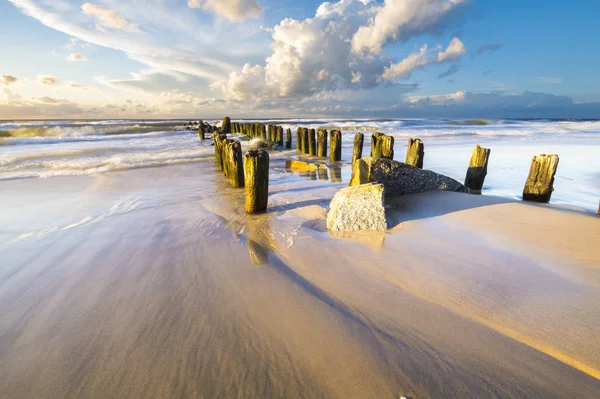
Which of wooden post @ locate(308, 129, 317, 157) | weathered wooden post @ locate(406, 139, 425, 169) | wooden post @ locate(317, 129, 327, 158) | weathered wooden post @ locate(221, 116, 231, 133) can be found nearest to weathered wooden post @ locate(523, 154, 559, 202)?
weathered wooden post @ locate(406, 139, 425, 169)

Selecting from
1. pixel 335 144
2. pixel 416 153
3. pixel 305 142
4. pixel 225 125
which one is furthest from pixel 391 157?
pixel 225 125

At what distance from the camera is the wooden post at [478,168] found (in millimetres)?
5980

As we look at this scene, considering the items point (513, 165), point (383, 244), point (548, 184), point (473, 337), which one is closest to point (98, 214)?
point (383, 244)

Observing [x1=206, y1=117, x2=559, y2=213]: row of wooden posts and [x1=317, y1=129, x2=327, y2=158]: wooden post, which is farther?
[x1=317, y1=129, x2=327, y2=158]: wooden post

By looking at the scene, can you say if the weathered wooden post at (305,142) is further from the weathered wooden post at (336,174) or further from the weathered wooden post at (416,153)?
the weathered wooden post at (416,153)

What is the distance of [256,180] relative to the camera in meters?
4.69

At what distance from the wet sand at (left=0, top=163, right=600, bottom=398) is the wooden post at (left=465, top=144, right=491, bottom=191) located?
1.96m

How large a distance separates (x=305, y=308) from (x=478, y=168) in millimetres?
5595

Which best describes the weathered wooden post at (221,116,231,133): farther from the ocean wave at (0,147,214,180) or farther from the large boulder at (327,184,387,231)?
the large boulder at (327,184,387,231)

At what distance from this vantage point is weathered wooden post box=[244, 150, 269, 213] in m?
4.65

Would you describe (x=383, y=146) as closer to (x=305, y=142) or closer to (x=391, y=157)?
(x=391, y=157)

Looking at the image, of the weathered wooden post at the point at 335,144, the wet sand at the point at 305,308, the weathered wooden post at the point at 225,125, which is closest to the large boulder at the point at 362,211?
the wet sand at the point at 305,308

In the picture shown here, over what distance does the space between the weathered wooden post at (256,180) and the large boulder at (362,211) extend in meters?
1.53

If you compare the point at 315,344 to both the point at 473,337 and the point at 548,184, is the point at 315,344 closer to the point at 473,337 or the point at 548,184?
the point at 473,337
